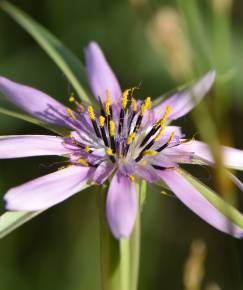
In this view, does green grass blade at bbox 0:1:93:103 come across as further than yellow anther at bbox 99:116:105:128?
Yes

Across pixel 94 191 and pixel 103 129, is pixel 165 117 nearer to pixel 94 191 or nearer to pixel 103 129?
pixel 103 129

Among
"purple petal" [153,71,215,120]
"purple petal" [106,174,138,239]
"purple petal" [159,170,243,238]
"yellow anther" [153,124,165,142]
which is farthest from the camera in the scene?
Result: "purple petal" [153,71,215,120]

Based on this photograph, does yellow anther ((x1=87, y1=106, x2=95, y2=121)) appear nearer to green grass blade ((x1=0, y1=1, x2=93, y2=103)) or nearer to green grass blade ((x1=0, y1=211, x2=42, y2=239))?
green grass blade ((x1=0, y1=1, x2=93, y2=103))

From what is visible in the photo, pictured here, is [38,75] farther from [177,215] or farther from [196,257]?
[196,257]

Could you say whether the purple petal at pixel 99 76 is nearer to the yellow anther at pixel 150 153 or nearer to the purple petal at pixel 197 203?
the yellow anther at pixel 150 153

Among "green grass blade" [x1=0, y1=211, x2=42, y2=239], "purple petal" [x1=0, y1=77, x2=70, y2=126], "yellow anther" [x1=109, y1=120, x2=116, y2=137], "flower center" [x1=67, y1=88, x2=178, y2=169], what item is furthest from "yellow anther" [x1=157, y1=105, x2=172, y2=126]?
"green grass blade" [x1=0, y1=211, x2=42, y2=239]
